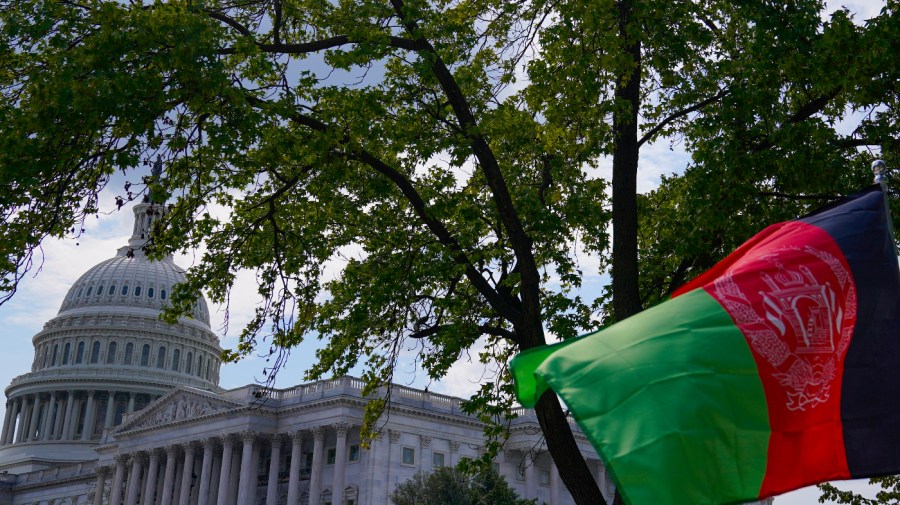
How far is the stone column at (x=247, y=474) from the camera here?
255ft

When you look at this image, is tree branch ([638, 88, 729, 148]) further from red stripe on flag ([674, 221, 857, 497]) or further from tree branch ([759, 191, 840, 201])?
red stripe on flag ([674, 221, 857, 497])

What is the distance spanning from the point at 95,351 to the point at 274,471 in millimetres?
56791

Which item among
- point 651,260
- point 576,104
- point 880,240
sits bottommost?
point 880,240

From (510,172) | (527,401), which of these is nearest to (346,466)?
(510,172)

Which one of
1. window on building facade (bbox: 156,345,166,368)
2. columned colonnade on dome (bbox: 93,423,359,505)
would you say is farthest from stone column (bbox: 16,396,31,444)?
columned colonnade on dome (bbox: 93,423,359,505)

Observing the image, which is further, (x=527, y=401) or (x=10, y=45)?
(x=10, y=45)

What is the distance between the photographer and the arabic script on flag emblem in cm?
664

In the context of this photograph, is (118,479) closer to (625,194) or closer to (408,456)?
(408,456)

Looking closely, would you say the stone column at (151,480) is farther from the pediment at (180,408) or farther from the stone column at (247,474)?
the stone column at (247,474)

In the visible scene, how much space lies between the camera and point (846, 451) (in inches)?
263

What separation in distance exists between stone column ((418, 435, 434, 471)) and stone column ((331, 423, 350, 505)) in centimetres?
560

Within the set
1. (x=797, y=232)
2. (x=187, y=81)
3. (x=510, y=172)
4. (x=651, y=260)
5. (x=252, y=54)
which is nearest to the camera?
(x=797, y=232)

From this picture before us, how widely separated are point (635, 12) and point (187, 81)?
17.8 ft

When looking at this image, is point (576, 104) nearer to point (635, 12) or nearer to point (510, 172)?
point (635, 12)
